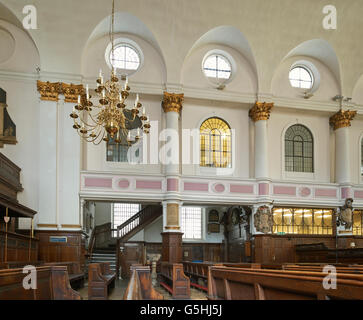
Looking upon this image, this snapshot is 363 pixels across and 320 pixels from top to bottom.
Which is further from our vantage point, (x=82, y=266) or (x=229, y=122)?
(x=229, y=122)

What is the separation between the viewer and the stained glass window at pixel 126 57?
18328mm

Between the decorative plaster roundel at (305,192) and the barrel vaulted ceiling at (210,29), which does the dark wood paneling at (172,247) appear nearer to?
the decorative plaster roundel at (305,192)

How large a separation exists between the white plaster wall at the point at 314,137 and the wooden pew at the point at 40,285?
14.5 m

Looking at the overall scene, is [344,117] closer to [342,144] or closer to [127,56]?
[342,144]

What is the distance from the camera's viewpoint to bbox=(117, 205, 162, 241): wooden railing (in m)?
21.0

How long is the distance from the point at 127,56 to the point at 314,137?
933 centimetres

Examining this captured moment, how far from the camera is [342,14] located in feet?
59.3

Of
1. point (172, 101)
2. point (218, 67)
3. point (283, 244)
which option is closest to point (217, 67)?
point (218, 67)

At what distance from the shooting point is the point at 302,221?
19.3m

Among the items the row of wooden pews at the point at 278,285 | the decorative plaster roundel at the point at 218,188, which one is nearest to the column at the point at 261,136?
the decorative plaster roundel at the point at 218,188

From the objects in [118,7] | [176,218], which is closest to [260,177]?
[176,218]
